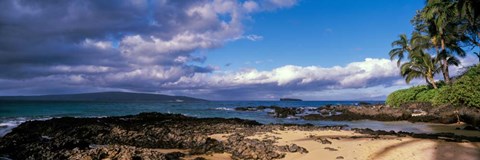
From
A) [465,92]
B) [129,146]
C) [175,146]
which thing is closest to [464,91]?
[465,92]

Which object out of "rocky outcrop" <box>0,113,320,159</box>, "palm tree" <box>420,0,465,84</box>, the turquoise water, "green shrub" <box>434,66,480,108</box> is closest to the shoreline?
"rocky outcrop" <box>0,113,320,159</box>

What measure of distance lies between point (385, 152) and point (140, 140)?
1057cm

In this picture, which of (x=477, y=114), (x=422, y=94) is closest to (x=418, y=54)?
(x=422, y=94)

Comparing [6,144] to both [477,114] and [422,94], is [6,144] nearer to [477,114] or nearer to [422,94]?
[477,114]

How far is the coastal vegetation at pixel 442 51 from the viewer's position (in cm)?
2830

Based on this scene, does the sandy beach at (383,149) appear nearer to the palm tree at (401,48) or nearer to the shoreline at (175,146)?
the shoreline at (175,146)

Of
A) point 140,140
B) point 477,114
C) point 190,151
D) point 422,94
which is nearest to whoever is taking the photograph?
point 190,151

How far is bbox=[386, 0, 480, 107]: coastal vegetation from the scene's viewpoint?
28.3 meters

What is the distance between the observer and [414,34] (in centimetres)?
4753

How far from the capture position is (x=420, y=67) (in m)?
47.3

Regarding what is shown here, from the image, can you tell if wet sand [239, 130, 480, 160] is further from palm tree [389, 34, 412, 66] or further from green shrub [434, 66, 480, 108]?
palm tree [389, 34, 412, 66]

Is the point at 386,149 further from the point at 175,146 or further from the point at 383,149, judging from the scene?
the point at 175,146

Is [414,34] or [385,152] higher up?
[414,34]

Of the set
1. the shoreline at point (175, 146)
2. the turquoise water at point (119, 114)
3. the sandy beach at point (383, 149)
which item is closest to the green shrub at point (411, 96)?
the turquoise water at point (119, 114)
